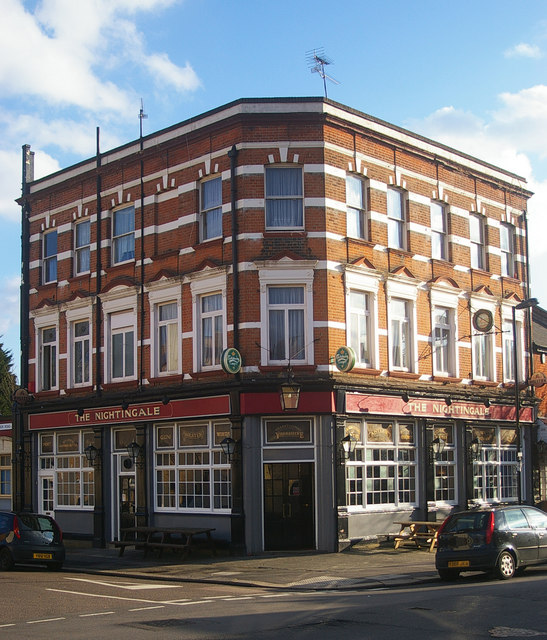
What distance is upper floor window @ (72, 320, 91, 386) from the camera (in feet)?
94.4

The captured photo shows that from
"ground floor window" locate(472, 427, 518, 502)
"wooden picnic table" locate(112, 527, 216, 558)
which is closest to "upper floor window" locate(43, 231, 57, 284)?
"wooden picnic table" locate(112, 527, 216, 558)

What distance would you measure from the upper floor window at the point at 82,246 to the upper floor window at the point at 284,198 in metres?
7.90

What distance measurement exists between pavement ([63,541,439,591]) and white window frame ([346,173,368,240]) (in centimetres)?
869

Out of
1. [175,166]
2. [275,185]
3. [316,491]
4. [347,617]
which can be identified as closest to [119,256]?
[175,166]

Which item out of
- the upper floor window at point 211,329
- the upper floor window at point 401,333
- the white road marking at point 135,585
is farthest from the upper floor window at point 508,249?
the white road marking at point 135,585

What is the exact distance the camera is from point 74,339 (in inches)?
1152

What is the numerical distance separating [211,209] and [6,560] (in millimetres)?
10868

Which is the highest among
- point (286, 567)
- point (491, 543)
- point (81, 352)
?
point (81, 352)

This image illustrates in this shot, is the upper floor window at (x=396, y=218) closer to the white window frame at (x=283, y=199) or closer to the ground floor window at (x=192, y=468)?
the white window frame at (x=283, y=199)

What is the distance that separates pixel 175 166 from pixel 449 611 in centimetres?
1704

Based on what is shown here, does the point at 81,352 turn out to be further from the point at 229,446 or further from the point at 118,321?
the point at 229,446

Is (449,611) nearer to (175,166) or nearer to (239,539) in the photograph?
(239,539)

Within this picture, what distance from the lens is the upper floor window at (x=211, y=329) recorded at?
80.2ft

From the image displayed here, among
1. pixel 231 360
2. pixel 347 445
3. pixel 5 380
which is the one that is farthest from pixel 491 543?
pixel 5 380
